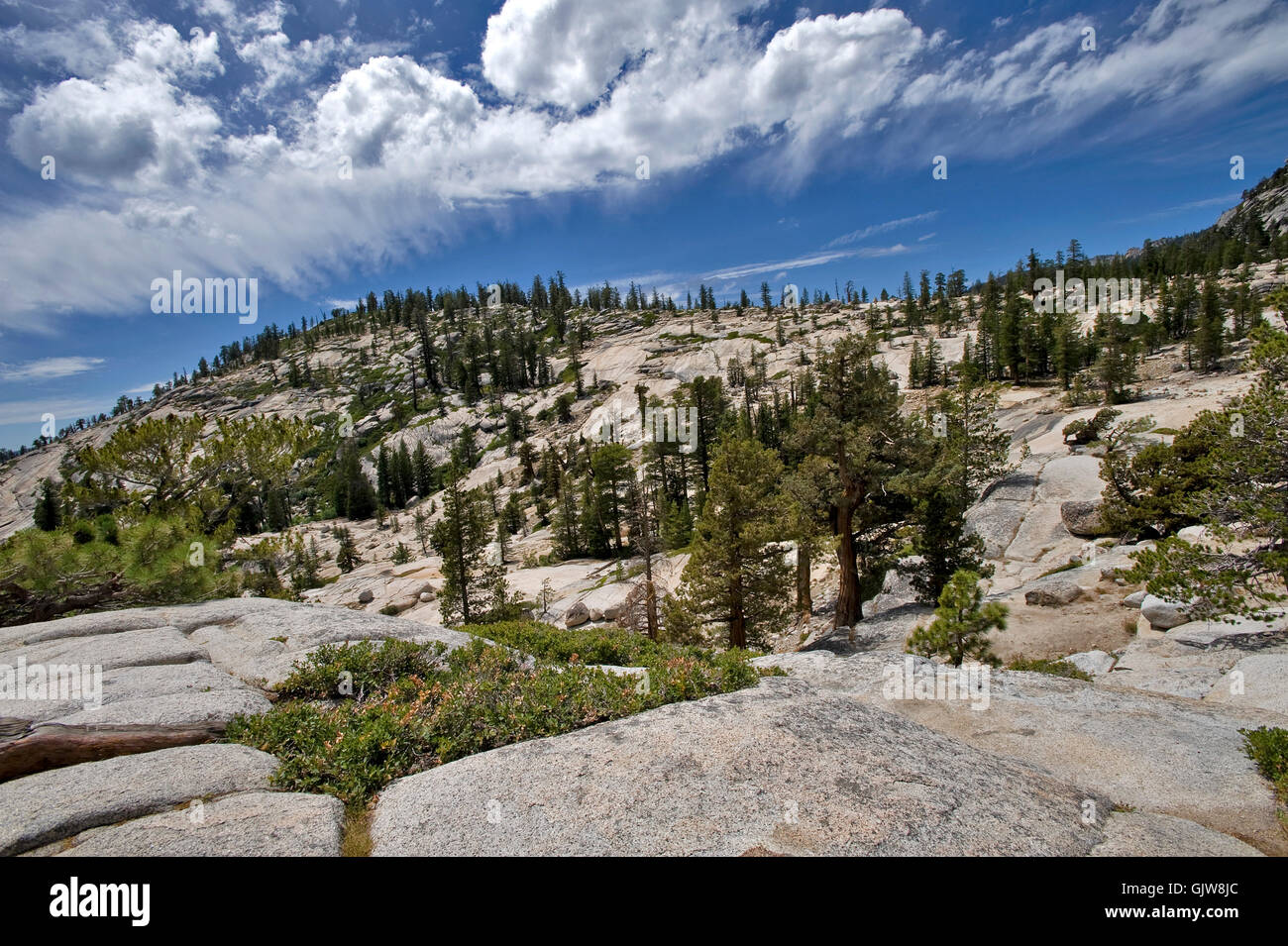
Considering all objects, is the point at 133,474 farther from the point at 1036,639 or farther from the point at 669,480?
the point at 669,480

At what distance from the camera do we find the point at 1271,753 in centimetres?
686

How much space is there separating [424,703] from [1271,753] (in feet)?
38.2

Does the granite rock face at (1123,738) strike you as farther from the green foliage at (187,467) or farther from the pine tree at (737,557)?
the green foliage at (187,467)

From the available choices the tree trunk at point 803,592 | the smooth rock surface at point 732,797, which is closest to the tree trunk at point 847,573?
the tree trunk at point 803,592

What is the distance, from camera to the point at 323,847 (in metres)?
4.55

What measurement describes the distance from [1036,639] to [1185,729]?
11.6 metres

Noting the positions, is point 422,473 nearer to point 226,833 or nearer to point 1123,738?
point 226,833

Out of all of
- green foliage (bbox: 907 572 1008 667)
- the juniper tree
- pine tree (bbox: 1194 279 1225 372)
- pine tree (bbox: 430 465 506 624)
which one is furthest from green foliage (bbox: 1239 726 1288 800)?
pine tree (bbox: 1194 279 1225 372)

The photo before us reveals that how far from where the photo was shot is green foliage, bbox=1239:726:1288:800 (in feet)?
21.3

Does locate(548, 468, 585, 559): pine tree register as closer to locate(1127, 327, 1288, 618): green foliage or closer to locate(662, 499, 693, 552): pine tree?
locate(662, 499, 693, 552): pine tree

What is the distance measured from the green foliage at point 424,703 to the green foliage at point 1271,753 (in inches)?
260

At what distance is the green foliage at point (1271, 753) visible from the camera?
6.48 meters

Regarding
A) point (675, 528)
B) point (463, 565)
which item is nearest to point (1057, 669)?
point (463, 565)
